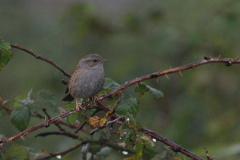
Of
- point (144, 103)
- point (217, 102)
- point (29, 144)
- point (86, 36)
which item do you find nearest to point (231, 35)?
point (217, 102)

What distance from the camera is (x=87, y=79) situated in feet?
15.4

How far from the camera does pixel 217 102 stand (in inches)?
220

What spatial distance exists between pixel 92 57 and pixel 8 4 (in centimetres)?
556

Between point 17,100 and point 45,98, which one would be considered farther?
point 17,100

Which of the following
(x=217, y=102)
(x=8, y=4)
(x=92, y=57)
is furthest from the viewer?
(x=8, y=4)

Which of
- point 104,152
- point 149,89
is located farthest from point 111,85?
point 104,152

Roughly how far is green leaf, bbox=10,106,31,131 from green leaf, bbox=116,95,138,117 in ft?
3.37

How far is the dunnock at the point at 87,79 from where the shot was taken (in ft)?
14.6

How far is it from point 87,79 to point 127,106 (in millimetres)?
1864

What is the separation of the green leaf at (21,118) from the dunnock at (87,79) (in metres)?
1.20

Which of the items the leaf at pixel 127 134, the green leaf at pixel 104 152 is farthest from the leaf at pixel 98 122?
the green leaf at pixel 104 152

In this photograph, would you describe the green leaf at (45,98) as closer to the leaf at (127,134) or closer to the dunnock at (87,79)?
the dunnock at (87,79)

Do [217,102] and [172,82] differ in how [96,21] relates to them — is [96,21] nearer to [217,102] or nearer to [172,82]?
[172,82]

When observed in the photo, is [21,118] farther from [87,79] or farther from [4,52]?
[87,79]
